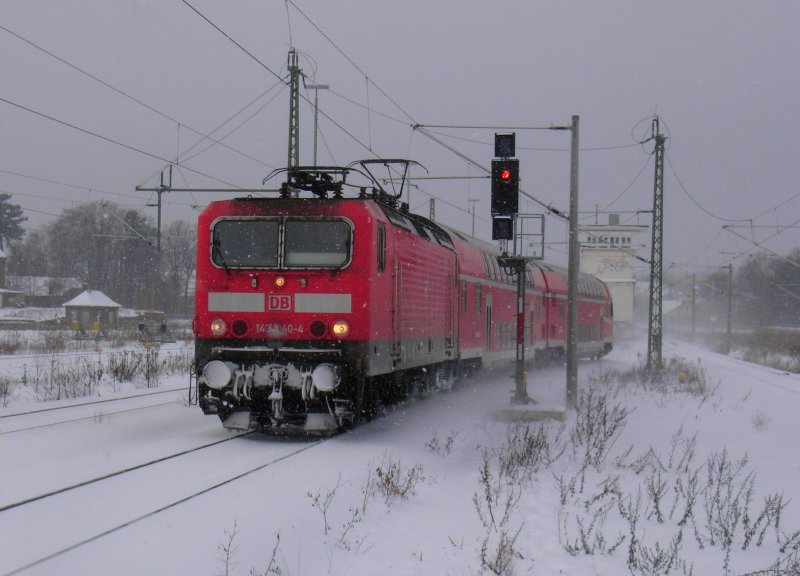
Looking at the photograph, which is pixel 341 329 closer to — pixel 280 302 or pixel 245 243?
pixel 280 302

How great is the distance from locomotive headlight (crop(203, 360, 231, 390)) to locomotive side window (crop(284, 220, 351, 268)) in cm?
147

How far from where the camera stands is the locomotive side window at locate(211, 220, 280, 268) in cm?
1068

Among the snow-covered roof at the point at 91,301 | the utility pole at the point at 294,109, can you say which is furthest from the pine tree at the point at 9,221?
Result: the utility pole at the point at 294,109

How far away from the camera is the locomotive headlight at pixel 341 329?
10.3 meters

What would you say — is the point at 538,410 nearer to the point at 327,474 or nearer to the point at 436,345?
the point at 436,345

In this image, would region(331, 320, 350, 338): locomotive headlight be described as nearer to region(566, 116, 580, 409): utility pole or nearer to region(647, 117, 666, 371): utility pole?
region(566, 116, 580, 409): utility pole

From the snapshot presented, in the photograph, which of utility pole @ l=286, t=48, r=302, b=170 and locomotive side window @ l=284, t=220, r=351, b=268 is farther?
utility pole @ l=286, t=48, r=302, b=170

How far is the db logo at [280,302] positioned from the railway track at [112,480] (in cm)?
173

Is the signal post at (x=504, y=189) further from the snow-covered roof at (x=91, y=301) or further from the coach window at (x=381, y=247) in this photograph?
the snow-covered roof at (x=91, y=301)

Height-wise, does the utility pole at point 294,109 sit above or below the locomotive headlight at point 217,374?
above

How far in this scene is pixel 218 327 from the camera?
10539 millimetres

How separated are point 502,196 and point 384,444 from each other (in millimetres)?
5084

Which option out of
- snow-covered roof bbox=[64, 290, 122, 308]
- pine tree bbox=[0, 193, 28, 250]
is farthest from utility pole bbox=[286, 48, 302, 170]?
pine tree bbox=[0, 193, 28, 250]

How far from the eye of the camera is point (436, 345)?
14.2m
